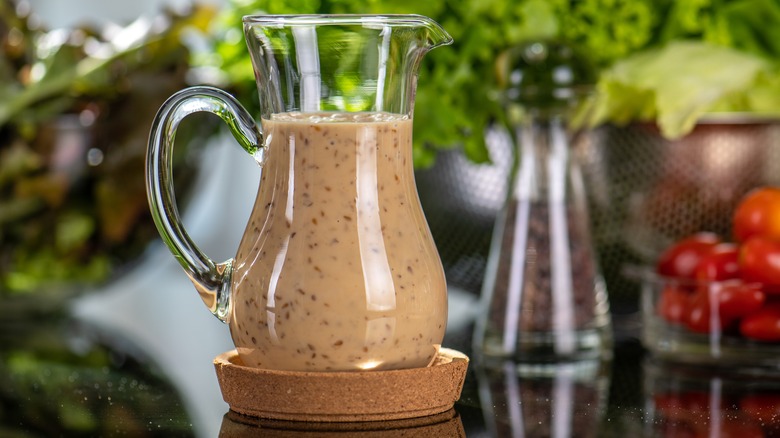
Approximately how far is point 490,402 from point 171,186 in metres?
0.31

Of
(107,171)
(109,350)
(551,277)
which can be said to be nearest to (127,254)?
(107,171)

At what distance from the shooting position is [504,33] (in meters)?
1.24

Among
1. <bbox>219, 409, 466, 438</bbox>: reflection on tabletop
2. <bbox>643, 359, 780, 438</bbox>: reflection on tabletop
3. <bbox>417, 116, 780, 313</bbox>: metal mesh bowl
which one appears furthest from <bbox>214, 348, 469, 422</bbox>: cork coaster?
<bbox>417, 116, 780, 313</bbox>: metal mesh bowl

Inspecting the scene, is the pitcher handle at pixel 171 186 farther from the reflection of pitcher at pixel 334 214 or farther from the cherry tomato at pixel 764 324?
the cherry tomato at pixel 764 324

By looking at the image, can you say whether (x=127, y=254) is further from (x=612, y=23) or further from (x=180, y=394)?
(x=612, y=23)

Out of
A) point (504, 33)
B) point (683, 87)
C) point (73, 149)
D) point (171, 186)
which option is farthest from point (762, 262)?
point (73, 149)

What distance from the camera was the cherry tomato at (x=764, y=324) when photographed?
3.37 feet

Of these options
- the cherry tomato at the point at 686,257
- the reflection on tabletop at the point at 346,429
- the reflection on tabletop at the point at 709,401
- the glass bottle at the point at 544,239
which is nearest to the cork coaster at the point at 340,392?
the reflection on tabletop at the point at 346,429

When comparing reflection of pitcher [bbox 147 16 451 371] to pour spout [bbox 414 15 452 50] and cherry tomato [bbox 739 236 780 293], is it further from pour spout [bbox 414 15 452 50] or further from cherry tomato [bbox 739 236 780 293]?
cherry tomato [bbox 739 236 780 293]

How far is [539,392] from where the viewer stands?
0.96 meters

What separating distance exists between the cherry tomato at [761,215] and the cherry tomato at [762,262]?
0.16 ft

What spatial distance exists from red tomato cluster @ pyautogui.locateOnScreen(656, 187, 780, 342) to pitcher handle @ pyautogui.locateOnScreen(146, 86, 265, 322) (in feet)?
1.54

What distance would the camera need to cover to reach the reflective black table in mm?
815

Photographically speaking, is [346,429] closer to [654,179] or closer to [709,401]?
[709,401]
